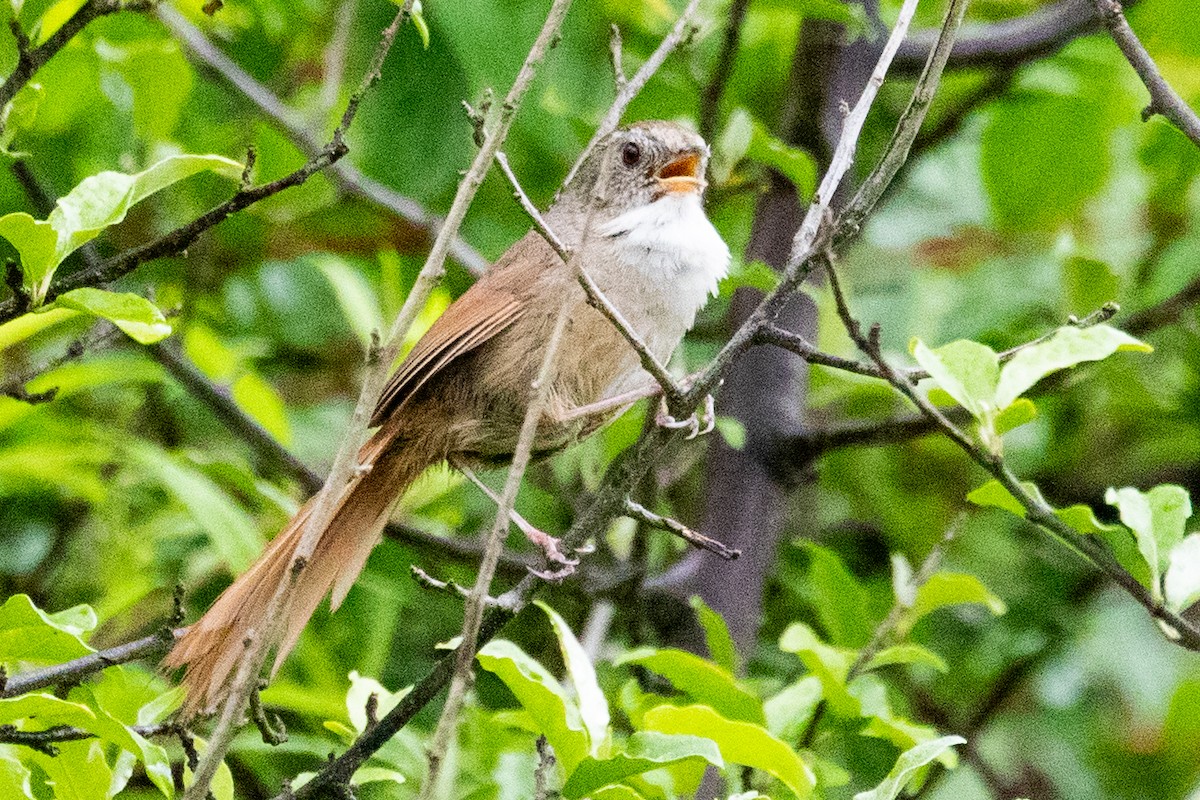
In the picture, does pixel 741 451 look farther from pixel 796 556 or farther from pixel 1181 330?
pixel 1181 330

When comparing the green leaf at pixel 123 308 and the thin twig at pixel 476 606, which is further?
the green leaf at pixel 123 308

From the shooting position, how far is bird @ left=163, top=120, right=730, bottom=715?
10.1ft

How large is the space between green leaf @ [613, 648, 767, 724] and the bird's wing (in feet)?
2.91

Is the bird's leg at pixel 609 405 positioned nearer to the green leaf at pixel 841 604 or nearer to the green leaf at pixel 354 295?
the green leaf at pixel 841 604

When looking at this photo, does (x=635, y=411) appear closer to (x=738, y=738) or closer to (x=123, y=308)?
(x=738, y=738)

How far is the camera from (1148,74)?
7.75ft

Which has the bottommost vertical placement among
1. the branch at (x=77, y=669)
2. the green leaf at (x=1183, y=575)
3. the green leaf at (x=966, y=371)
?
the green leaf at (x=1183, y=575)

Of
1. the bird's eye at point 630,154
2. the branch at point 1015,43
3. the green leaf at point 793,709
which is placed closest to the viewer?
the green leaf at point 793,709

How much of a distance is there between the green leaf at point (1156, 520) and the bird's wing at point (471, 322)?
4.48ft

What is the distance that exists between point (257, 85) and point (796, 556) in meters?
2.01

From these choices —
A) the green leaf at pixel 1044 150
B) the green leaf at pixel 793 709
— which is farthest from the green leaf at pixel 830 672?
the green leaf at pixel 1044 150

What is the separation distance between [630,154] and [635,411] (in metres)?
0.64

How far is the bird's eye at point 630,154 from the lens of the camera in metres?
3.60

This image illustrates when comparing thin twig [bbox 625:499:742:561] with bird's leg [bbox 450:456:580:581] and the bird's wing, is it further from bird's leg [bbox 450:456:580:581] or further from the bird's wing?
the bird's wing
